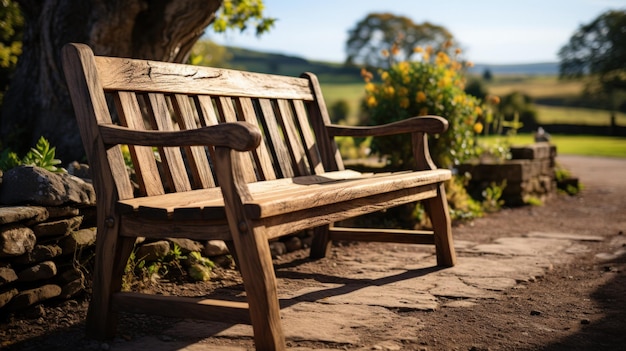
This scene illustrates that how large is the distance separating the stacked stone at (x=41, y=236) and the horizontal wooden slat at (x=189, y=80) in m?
0.60

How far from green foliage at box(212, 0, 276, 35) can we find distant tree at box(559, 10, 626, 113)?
129 ft

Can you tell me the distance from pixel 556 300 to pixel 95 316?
7.05 ft

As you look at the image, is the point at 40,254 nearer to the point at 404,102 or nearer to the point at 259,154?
the point at 259,154

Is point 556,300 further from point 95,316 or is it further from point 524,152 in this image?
point 524,152

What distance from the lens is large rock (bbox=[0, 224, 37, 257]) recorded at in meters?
2.63

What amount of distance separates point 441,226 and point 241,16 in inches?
156

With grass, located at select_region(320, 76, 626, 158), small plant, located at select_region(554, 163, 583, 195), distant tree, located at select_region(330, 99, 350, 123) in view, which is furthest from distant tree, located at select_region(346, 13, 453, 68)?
small plant, located at select_region(554, 163, 583, 195)

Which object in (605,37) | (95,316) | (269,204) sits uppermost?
(605,37)

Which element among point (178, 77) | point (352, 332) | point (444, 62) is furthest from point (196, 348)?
point (444, 62)

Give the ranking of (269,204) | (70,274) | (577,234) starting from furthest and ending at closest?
(577,234)
(70,274)
(269,204)

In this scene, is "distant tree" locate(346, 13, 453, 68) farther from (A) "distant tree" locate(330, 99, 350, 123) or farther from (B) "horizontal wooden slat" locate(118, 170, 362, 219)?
(B) "horizontal wooden slat" locate(118, 170, 362, 219)

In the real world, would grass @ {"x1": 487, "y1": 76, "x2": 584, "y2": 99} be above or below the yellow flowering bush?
above

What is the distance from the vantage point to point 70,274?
9.78ft

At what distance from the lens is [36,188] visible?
2889 millimetres
